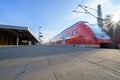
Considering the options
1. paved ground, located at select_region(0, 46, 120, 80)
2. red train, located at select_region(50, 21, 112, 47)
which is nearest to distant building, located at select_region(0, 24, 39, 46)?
red train, located at select_region(50, 21, 112, 47)

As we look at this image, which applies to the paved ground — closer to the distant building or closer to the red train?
the red train

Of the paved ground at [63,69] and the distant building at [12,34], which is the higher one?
the distant building at [12,34]

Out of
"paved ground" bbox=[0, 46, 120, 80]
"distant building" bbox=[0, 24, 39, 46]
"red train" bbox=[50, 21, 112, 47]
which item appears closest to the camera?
"paved ground" bbox=[0, 46, 120, 80]

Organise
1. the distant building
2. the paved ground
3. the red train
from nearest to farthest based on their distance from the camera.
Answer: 1. the paved ground
2. the red train
3. the distant building

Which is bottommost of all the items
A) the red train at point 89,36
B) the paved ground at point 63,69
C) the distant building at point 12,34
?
the paved ground at point 63,69

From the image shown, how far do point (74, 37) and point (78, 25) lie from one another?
189 cm

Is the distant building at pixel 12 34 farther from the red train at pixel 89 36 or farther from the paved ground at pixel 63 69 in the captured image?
the paved ground at pixel 63 69

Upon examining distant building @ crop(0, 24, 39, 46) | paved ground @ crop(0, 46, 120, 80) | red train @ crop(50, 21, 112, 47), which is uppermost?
distant building @ crop(0, 24, 39, 46)

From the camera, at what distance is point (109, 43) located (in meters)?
16.3

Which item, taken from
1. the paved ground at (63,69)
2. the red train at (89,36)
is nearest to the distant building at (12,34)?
the red train at (89,36)

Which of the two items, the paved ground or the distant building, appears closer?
the paved ground

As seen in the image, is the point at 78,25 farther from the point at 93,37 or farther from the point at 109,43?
the point at 109,43

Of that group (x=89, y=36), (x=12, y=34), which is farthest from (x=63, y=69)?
(x=12, y=34)

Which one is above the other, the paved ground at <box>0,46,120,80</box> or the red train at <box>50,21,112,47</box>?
the red train at <box>50,21,112,47</box>
